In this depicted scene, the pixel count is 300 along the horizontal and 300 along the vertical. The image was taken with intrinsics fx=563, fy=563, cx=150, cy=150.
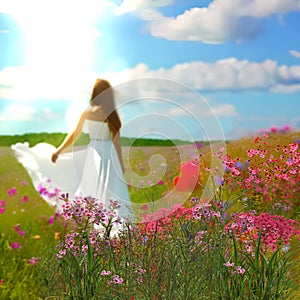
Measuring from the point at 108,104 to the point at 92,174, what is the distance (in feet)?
2.44

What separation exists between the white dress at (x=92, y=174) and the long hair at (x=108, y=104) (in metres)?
0.09

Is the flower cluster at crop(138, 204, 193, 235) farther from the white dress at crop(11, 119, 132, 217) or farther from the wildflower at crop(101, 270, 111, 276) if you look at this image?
the white dress at crop(11, 119, 132, 217)

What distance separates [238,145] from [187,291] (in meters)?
3.09

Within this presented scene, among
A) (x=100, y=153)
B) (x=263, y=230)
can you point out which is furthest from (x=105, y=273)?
(x=100, y=153)

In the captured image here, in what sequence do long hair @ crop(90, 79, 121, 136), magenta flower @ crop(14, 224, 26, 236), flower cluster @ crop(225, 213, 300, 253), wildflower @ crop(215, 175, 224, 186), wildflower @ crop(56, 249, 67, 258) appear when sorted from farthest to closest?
magenta flower @ crop(14, 224, 26, 236) < long hair @ crop(90, 79, 121, 136) < wildflower @ crop(215, 175, 224, 186) < flower cluster @ crop(225, 213, 300, 253) < wildflower @ crop(56, 249, 67, 258)

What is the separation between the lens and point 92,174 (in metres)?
5.73

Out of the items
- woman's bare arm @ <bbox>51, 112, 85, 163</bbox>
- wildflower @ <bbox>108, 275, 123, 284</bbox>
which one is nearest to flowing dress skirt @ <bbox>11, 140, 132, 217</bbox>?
woman's bare arm @ <bbox>51, 112, 85, 163</bbox>

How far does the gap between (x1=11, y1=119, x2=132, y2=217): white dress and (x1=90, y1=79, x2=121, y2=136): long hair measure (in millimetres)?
86

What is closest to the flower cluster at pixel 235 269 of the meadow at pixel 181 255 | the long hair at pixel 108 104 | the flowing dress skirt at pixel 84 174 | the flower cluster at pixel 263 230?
A: the meadow at pixel 181 255

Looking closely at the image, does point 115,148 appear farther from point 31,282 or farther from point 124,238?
point 124,238

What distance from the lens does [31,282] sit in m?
4.61

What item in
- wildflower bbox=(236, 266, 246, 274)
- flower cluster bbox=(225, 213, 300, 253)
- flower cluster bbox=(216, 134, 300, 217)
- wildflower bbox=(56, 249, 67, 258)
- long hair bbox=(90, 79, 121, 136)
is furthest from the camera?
long hair bbox=(90, 79, 121, 136)

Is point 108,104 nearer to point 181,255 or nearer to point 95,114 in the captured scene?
point 95,114

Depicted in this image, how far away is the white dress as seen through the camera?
18.5ft
